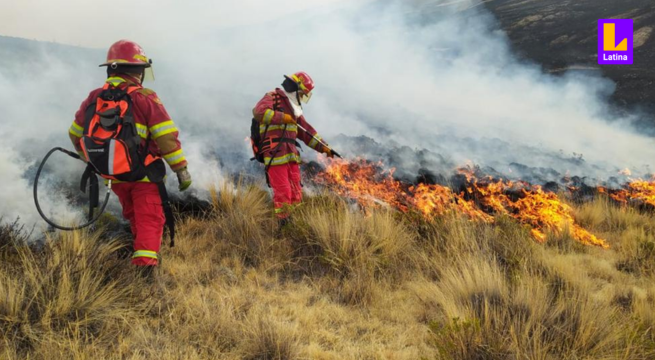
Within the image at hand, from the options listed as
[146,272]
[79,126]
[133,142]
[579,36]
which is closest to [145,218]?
[146,272]

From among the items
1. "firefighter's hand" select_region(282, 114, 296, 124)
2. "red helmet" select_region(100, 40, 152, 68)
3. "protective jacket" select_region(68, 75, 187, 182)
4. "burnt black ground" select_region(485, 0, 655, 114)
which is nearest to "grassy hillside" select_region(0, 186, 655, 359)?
"protective jacket" select_region(68, 75, 187, 182)

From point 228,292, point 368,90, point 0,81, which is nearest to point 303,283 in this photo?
point 228,292

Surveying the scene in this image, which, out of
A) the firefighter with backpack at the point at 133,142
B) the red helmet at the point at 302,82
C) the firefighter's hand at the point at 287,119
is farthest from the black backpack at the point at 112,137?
the red helmet at the point at 302,82

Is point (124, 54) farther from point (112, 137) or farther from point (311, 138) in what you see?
point (311, 138)

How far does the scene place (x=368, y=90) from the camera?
15.8 m

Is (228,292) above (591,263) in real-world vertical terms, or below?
above

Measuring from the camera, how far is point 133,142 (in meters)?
2.98

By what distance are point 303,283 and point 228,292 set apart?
68 centimetres

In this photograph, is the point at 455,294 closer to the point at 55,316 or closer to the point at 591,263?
the point at 591,263

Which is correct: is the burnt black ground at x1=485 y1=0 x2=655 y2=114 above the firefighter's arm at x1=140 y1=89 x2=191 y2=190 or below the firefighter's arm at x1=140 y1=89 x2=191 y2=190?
above

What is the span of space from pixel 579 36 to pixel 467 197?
20900mm

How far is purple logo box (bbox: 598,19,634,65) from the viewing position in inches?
753

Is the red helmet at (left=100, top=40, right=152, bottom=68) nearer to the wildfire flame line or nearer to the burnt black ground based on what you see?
the wildfire flame line

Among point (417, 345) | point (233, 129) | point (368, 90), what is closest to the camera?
point (417, 345)
